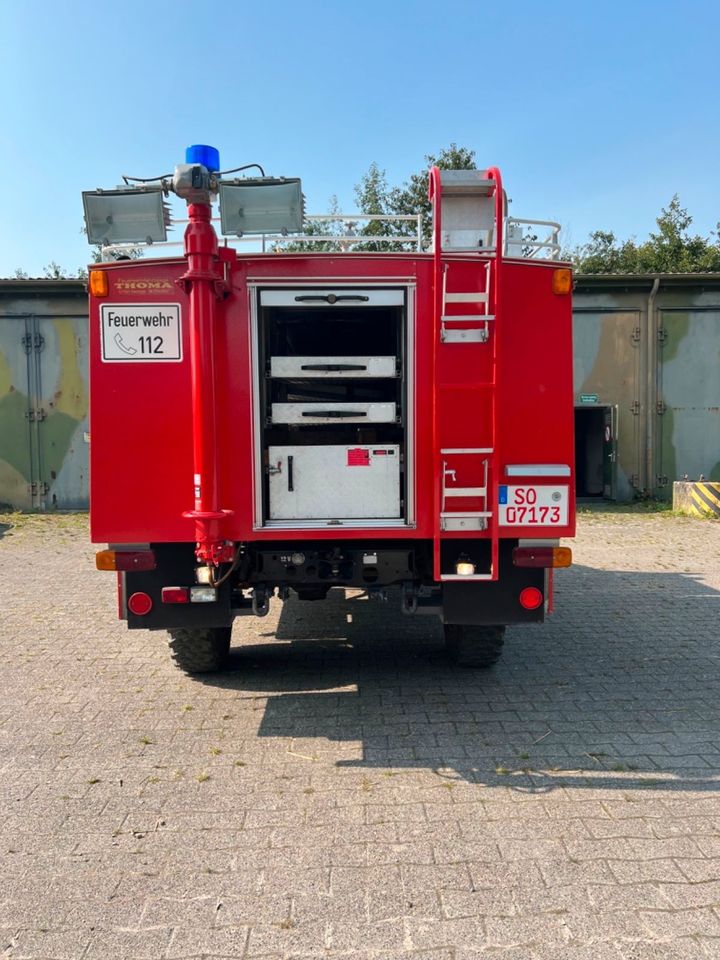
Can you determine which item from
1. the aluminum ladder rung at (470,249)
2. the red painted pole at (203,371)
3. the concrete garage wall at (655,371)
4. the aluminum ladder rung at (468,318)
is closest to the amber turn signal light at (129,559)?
the red painted pole at (203,371)

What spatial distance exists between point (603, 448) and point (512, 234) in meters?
12.2

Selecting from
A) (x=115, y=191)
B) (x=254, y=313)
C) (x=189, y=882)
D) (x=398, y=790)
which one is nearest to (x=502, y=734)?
(x=398, y=790)

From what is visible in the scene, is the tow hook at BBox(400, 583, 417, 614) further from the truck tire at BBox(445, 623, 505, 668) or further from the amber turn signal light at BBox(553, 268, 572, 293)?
the amber turn signal light at BBox(553, 268, 572, 293)

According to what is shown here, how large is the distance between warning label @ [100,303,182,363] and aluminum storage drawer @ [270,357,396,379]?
59cm

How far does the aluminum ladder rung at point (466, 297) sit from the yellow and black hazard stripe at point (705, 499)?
11301 millimetres

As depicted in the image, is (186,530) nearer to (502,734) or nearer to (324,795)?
(324,795)

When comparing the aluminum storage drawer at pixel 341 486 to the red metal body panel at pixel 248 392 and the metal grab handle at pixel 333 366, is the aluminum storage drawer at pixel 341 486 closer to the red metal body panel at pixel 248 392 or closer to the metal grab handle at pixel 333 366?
the red metal body panel at pixel 248 392

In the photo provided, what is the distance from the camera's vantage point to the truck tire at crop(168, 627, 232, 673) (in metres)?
4.62

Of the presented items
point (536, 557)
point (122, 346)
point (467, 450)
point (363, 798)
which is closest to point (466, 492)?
point (467, 450)

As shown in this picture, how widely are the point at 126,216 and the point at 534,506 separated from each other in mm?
2976

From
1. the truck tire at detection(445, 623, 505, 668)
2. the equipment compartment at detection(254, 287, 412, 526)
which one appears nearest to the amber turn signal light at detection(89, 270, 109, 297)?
the equipment compartment at detection(254, 287, 412, 526)

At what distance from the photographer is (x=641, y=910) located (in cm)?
246

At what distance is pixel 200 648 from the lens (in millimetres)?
4684

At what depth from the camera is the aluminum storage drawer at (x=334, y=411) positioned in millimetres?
4129
